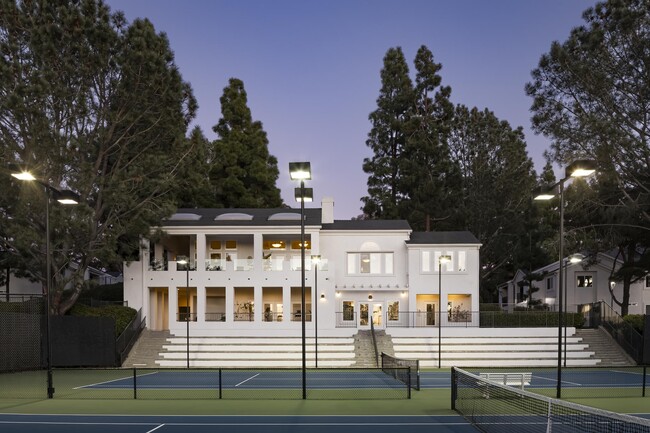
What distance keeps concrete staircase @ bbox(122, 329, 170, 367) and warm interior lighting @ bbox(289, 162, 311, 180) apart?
21.0 metres

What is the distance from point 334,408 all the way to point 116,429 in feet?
20.1

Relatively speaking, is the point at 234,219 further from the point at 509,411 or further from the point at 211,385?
the point at 509,411

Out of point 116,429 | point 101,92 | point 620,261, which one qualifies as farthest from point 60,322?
point 620,261

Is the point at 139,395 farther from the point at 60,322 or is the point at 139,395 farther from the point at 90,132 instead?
the point at 90,132

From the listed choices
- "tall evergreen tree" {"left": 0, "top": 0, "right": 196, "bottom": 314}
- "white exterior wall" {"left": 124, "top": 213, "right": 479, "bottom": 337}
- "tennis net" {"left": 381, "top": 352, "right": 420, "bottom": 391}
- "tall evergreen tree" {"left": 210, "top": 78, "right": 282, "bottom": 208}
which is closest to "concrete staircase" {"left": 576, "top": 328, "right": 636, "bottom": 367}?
"white exterior wall" {"left": 124, "top": 213, "right": 479, "bottom": 337}

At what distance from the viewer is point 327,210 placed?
42.3 m

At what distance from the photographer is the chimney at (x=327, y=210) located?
139 ft

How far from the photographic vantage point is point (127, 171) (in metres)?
33.3

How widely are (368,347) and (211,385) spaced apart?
13623 millimetres

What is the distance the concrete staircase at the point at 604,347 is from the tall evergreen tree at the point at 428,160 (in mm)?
20725

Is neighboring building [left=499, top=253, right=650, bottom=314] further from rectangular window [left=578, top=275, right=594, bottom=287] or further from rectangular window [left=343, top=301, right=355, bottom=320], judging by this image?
rectangular window [left=343, top=301, right=355, bottom=320]

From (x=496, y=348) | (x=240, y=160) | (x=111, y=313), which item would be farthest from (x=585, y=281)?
(x=111, y=313)

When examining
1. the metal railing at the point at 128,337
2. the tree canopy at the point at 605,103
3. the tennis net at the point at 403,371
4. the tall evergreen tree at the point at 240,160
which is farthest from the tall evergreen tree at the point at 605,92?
the tall evergreen tree at the point at 240,160

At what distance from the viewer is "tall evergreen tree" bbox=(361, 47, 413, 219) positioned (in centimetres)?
5784
